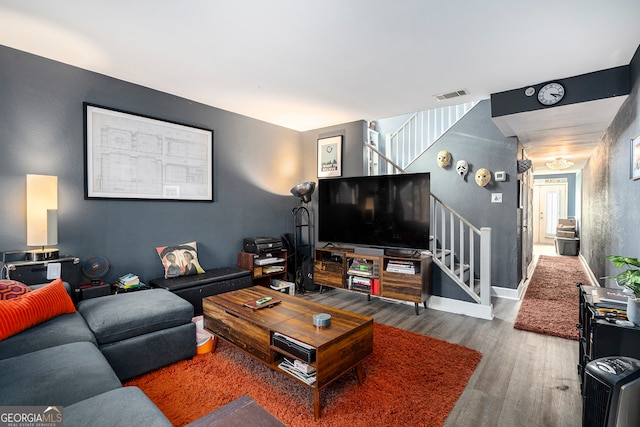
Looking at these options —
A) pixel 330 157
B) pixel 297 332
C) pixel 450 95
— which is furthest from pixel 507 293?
pixel 297 332

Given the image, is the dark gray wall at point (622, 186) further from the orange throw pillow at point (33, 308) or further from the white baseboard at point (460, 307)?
the orange throw pillow at point (33, 308)

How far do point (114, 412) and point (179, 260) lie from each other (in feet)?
7.67

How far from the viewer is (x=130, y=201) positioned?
126 inches

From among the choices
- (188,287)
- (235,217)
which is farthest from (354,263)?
(188,287)

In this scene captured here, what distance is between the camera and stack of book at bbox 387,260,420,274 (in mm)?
3525

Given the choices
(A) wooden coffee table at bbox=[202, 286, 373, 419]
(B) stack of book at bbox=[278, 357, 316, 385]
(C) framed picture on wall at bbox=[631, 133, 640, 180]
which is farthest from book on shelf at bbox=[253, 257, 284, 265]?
(C) framed picture on wall at bbox=[631, 133, 640, 180]

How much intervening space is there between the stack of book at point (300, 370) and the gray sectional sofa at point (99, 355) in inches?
33.3

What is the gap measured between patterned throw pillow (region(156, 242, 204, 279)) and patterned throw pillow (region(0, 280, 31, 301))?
1323 mm

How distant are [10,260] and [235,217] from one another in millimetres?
2165

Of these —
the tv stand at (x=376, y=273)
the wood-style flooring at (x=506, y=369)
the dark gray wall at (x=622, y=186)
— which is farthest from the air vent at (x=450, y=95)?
the wood-style flooring at (x=506, y=369)

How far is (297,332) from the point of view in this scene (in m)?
1.97

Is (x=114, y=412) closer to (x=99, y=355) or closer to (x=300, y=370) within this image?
(x=99, y=355)

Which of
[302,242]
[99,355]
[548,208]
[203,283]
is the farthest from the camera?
[548,208]

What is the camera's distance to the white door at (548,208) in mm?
9750
